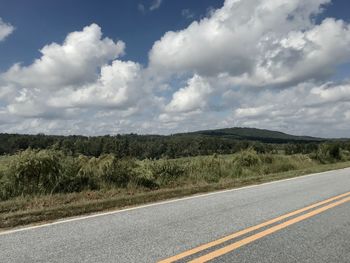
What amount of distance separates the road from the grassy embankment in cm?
119

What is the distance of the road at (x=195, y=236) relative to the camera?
16.6 ft

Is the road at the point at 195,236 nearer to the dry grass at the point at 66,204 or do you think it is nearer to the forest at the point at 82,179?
the dry grass at the point at 66,204

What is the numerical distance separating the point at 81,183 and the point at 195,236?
7.14 metres

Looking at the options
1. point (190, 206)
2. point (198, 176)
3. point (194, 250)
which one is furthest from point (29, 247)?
point (198, 176)

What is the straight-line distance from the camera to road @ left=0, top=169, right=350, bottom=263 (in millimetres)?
5055

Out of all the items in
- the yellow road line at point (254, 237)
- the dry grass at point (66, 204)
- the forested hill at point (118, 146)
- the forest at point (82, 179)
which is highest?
the forested hill at point (118, 146)

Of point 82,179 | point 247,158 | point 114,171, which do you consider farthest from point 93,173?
point 247,158

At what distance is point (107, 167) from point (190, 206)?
520 cm

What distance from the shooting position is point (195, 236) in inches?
237

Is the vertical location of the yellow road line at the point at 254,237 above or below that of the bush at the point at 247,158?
below

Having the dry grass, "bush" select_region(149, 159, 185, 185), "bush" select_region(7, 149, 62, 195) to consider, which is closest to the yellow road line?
the dry grass

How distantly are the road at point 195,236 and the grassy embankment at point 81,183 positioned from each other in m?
1.19

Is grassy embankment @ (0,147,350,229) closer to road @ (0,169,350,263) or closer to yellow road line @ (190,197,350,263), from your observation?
road @ (0,169,350,263)

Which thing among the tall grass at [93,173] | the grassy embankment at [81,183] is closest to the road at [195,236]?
the grassy embankment at [81,183]
